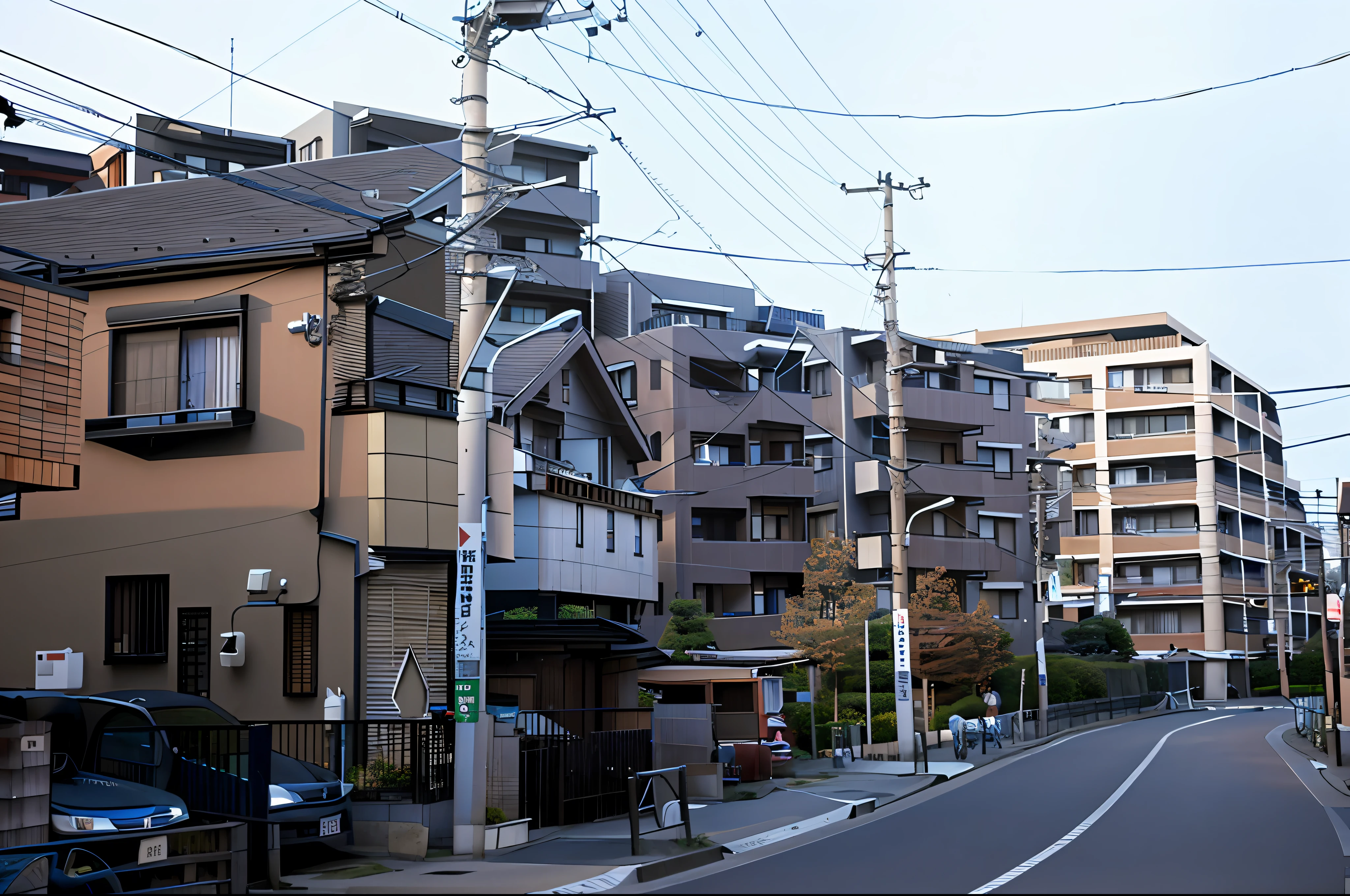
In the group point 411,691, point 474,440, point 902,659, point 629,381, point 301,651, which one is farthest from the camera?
point 629,381

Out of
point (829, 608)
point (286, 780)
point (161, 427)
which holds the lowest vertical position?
point (286, 780)

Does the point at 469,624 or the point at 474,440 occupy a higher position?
the point at 474,440

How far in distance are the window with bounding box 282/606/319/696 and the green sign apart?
4.98 m

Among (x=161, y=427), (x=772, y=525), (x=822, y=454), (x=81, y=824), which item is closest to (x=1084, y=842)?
(x=81, y=824)

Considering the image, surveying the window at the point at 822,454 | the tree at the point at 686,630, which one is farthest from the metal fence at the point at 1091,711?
the window at the point at 822,454

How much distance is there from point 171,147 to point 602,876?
5078cm

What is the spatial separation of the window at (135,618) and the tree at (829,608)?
23.0m

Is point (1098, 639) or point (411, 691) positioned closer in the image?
point (411, 691)

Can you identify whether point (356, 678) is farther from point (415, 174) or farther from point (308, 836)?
point (415, 174)

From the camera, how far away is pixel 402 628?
20.3 meters

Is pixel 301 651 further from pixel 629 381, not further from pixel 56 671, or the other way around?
pixel 629 381

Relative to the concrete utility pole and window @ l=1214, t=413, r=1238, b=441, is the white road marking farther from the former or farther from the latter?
window @ l=1214, t=413, r=1238, b=441

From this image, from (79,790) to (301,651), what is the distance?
6.23 meters

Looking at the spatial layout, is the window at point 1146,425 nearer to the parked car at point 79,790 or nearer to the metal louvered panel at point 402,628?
the metal louvered panel at point 402,628
